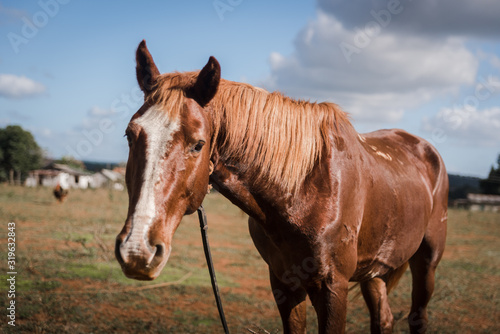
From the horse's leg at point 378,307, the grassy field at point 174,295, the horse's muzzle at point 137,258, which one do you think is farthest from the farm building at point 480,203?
the horse's muzzle at point 137,258

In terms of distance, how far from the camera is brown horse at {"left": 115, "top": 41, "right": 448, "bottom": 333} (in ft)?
5.63

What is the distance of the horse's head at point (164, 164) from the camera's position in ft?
5.22

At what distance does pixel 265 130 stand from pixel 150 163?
2.42 ft

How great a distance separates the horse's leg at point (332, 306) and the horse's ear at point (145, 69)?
1.52m

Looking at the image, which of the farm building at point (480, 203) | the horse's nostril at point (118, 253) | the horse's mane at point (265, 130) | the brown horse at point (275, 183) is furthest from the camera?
the farm building at point (480, 203)

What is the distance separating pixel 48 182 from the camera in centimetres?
5250

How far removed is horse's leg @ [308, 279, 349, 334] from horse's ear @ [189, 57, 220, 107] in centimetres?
126

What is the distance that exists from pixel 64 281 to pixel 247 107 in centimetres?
539

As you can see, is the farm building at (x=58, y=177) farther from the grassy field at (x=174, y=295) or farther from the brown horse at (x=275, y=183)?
the brown horse at (x=275, y=183)

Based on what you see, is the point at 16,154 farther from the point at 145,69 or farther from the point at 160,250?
the point at 160,250

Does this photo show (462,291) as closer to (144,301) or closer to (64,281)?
(144,301)

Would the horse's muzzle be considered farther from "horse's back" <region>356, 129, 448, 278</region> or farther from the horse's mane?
"horse's back" <region>356, 129, 448, 278</region>

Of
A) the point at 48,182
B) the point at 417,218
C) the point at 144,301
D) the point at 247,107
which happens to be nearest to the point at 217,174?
the point at 247,107

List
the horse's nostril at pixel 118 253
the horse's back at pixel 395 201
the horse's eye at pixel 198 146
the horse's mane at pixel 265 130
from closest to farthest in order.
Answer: the horse's nostril at pixel 118 253
the horse's eye at pixel 198 146
the horse's mane at pixel 265 130
the horse's back at pixel 395 201
